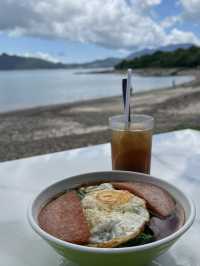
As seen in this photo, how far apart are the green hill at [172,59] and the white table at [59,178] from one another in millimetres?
35814

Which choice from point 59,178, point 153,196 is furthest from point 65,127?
point 153,196

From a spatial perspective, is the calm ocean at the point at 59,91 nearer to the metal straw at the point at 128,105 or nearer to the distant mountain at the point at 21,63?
the metal straw at the point at 128,105

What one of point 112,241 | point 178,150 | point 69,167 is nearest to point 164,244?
point 112,241

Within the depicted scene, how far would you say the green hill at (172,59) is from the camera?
35.4 metres

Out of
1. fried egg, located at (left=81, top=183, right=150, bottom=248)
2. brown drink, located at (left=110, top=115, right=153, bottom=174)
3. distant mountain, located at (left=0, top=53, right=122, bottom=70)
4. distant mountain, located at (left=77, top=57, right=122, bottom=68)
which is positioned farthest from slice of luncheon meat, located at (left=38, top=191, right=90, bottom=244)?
distant mountain, located at (left=77, top=57, right=122, bottom=68)

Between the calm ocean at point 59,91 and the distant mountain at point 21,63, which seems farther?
the distant mountain at point 21,63

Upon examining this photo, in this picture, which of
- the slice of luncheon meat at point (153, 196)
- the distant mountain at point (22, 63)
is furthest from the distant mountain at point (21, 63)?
the slice of luncheon meat at point (153, 196)

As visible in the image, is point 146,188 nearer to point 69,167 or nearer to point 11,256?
point 11,256

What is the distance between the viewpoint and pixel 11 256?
529 mm

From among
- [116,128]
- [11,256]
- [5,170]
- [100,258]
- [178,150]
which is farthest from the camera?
[178,150]

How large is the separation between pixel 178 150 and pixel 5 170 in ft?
1.81

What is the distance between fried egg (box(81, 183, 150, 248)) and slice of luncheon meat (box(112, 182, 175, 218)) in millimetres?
16

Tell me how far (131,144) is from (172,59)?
39021mm

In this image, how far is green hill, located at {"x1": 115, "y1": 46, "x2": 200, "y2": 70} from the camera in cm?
3544
